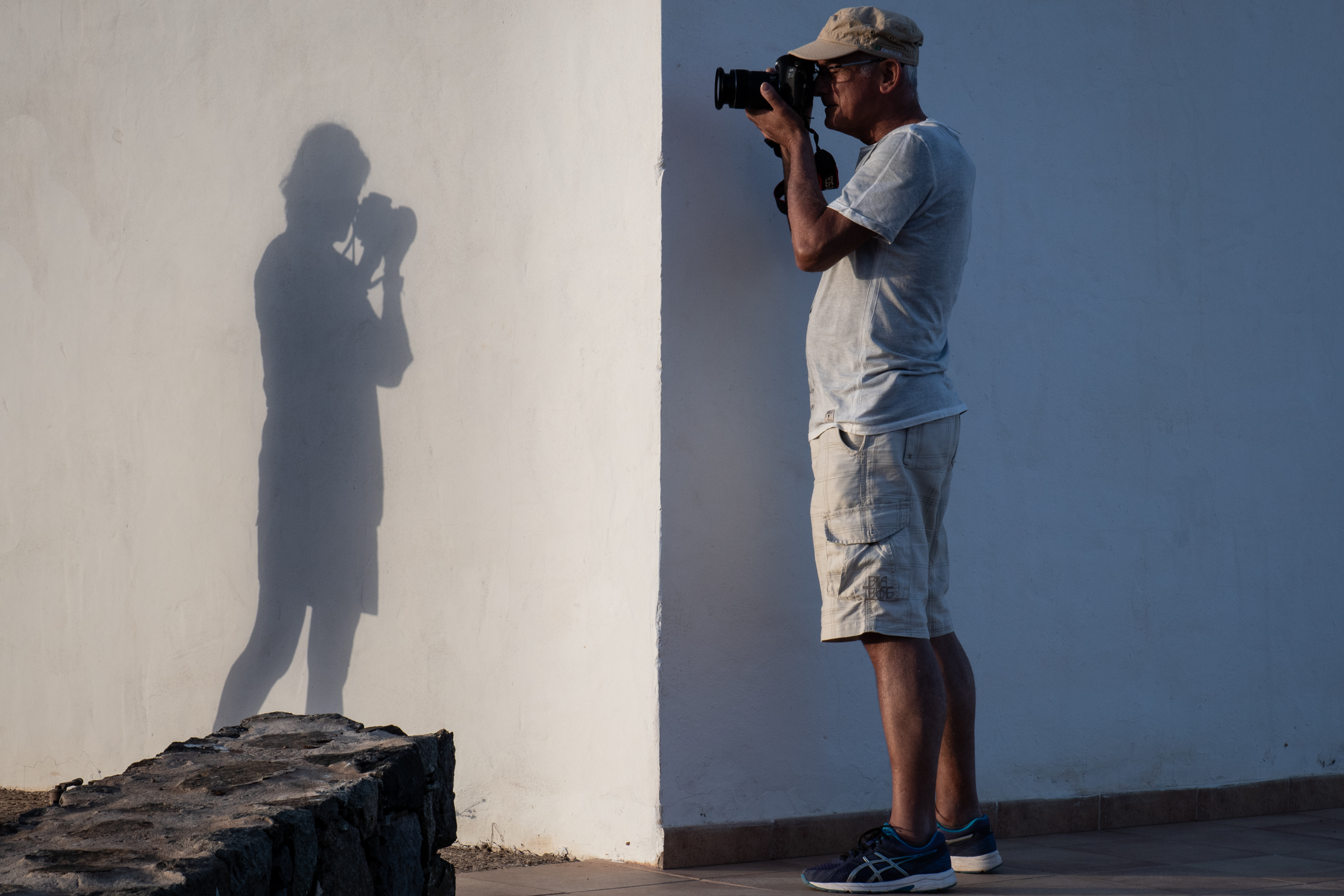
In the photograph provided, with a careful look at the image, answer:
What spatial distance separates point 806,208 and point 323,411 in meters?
1.65

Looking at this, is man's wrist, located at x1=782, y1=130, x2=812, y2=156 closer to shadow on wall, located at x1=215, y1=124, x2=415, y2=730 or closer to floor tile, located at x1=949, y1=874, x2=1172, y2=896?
shadow on wall, located at x1=215, y1=124, x2=415, y2=730

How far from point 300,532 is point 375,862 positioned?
1.83 m

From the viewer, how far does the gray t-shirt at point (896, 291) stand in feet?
8.77

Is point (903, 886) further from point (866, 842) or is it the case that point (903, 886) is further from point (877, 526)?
point (877, 526)

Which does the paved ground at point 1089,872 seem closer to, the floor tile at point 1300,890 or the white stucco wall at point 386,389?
the floor tile at point 1300,890

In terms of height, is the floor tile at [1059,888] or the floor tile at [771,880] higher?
the floor tile at [771,880]

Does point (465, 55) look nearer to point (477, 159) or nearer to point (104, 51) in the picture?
point (477, 159)

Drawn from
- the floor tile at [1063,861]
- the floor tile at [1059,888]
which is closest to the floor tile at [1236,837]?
the floor tile at [1063,861]

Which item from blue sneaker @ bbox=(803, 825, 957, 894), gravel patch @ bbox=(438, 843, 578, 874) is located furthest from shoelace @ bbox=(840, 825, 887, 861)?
gravel patch @ bbox=(438, 843, 578, 874)

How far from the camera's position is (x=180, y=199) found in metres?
4.24

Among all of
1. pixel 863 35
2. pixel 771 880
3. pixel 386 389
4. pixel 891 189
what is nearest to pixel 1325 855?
pixel 771 880

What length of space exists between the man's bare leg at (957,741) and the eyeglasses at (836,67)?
120 cm

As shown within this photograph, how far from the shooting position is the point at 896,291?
2732 mm

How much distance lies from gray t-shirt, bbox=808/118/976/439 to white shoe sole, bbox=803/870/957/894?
0.85 m
